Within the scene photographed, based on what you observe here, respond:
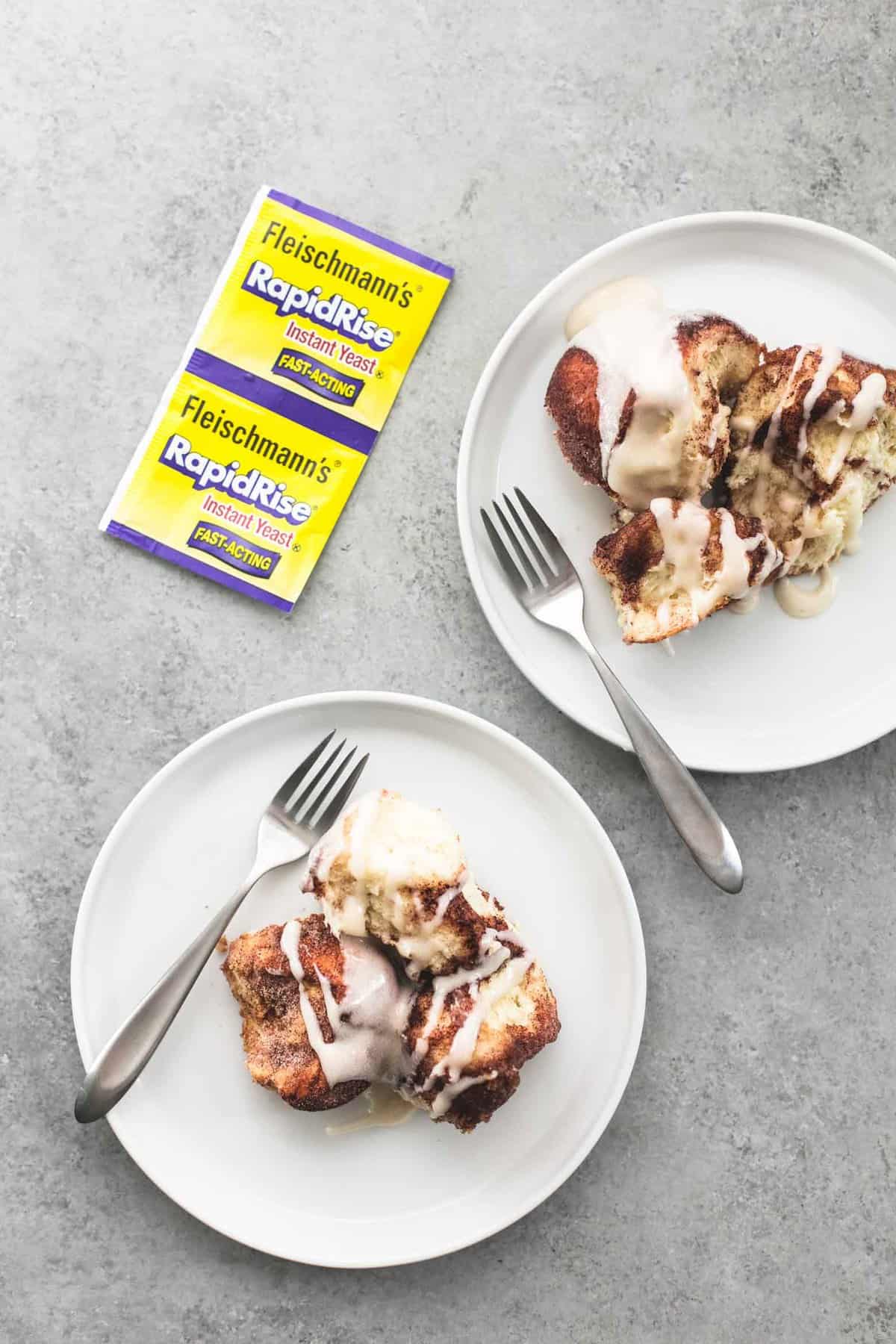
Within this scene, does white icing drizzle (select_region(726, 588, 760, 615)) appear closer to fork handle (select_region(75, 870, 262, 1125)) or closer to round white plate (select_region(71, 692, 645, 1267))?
round white plate (select_region(71, 692, 645, 1267))

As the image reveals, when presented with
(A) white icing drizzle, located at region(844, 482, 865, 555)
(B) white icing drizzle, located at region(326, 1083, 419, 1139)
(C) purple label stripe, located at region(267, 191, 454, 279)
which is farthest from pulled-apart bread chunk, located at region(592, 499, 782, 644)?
(B) white icing drizzle, located at region(326, 1083, 419, 1139)

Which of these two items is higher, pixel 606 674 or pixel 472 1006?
pixel 606 674

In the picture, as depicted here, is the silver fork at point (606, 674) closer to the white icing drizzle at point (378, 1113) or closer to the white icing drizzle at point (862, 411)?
the white icing drizzle at point (862, 411)

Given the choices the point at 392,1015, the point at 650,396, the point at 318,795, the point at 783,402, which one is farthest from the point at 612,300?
the point at 392,1015

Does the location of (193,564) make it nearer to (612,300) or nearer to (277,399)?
(277,399)

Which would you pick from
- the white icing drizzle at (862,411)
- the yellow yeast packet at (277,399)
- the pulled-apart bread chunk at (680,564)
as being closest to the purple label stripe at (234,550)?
the yellow yeast packet at (277,399)

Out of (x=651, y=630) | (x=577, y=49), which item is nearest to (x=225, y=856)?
(x=651, y=630)

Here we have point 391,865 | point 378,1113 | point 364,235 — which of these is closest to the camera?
point 391,865
